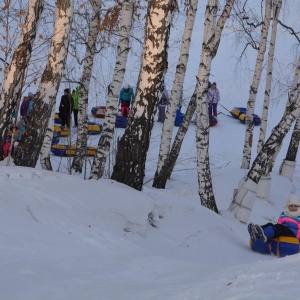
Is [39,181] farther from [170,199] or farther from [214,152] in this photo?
[214,152]

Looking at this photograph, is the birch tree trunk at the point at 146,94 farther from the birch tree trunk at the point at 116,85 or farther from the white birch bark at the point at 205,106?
the white birch bark at the point at 205,106

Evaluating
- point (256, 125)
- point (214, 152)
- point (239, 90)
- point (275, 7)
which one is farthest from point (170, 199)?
point (239, 90)

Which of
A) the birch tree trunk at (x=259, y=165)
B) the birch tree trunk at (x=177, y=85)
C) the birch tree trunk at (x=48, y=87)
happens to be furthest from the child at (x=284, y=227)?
the birch tree trunk at (x=177, y=85)

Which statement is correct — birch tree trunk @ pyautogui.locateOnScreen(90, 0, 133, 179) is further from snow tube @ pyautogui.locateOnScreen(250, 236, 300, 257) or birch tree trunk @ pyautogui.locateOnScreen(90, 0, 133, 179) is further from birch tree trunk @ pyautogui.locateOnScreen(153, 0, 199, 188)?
birch tree trunk @ pyautogui.locateOnScreen(153, 0, 199, 188)

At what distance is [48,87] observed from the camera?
7.56m

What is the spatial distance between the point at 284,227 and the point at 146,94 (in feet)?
7.42

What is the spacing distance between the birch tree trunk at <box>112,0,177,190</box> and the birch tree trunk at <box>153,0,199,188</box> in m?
4.09

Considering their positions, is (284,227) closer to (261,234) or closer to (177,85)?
(261,234)

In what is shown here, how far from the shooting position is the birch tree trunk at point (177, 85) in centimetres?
1104

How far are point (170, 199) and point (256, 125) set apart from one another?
14414 millimetres

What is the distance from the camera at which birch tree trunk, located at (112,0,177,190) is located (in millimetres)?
6910

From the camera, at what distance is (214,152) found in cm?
1739

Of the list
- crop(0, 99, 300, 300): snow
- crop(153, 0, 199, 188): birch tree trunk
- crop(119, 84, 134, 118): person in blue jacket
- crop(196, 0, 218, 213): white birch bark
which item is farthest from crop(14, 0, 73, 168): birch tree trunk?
crop(119, 84, 134, 118): person in blue jacket

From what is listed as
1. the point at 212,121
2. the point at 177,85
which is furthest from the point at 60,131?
the point at 212,121
